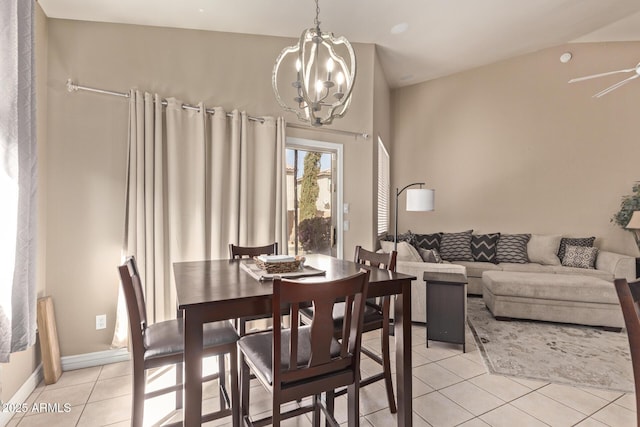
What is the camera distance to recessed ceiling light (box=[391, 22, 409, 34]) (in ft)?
11.5

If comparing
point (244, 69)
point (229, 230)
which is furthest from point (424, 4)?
point (229, 230)

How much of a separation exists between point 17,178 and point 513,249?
5.61 meters

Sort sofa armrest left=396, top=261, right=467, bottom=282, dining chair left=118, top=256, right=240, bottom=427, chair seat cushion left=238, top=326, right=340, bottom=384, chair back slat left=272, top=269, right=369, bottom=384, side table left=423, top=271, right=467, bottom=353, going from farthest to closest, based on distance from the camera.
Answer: sofa armrest left=396, top=261, right=467, bottom=282 → side table left=423, top=271, right=467, bottom=353 → dining chair left=118, top=256, right=240, bottom=427 → chair seat cushion left=238, top=326, right=340, bottom=384 → chair back slat left=272, top=269, right=369, bottom=384

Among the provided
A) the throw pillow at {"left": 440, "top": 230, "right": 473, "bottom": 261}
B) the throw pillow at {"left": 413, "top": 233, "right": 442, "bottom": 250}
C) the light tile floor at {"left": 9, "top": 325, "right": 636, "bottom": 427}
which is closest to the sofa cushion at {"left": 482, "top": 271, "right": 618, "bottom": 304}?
the throw pillow at {"left": 440, "top": 230, "right": 473, "bottom": 261}

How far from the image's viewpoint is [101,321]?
260 centimetres

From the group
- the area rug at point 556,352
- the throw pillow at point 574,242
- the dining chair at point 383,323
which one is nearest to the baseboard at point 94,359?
the dining chair at point 383,323

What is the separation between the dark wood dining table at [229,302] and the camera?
1.24 metres

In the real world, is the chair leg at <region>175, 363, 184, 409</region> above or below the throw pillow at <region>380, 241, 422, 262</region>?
below

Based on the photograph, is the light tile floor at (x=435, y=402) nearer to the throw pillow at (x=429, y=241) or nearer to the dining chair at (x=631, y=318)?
the dining chair at (x=631, y=318)

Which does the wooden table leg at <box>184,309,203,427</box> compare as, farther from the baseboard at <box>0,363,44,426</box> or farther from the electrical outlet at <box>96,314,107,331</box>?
the electrical outlet at <box>96,314,107,331</box>

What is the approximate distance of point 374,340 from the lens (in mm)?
3105

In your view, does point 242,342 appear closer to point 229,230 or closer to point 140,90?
point 229,230

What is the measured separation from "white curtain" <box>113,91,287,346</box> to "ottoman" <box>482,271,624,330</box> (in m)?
2.63

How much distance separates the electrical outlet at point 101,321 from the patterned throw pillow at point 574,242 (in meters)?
5.68
